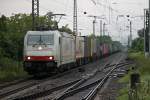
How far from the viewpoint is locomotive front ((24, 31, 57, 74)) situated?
2948cm

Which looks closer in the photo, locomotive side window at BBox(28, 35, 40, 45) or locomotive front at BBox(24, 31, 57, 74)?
locomotive front at BBox(24, 31, 57, 74)

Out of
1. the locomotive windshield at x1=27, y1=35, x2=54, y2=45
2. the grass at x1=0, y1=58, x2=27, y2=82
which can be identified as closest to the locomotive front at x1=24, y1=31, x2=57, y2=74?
the locomotive windshield at x1=27, y1=35, x2=54, y2=45

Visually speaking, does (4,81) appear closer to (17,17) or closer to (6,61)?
(6,61)

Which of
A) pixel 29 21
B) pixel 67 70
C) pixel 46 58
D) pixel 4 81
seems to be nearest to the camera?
pixel 4 81

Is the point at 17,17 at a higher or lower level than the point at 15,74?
higher

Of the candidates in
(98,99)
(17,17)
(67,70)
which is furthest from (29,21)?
(98,99)

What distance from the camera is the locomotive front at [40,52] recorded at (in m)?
29.5

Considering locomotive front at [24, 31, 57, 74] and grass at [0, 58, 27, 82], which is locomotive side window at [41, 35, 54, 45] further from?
grass at [0, 58, 27, 82]

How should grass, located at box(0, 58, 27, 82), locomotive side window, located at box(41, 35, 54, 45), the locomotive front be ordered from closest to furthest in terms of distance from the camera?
grass, located at box(0, 58, 27, 82) → the locomotive front → locomotive side window, located at box(41, 35, 54, 45)

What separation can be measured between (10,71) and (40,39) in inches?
122

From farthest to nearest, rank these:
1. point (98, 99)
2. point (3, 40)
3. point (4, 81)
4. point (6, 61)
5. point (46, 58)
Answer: point (3, 40) < point (6, 61) < point (46, 58) < point (4, 81) < point (98, 99)

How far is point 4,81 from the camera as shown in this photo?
2780cm

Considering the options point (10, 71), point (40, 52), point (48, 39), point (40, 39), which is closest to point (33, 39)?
point (40, 39)

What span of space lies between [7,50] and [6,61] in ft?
12.4
